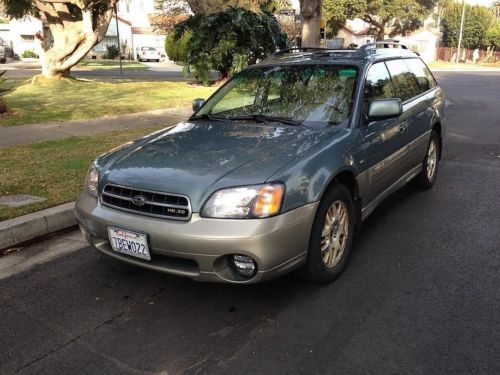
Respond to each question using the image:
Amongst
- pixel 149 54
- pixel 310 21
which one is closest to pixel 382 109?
pixel 310 21

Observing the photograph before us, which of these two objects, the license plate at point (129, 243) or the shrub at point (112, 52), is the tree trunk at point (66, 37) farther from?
the shrub at point (112, 52)

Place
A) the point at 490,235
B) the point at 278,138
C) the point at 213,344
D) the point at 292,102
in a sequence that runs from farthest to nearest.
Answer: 1. the point at 490,235
2. the point at 292,102
3. the point at 278,138
4. the point at 213,344

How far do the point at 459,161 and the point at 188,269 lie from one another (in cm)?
585

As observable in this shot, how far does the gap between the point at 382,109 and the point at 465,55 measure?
6431cm

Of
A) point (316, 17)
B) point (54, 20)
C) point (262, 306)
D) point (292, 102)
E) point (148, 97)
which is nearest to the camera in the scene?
point (262, 306)

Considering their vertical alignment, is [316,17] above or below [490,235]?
above

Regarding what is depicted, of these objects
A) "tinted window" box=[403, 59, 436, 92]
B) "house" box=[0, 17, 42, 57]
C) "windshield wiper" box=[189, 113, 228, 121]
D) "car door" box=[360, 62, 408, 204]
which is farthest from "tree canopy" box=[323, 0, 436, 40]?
"windshield wiper" box=[189, 113, 228, 121]

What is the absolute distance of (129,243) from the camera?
11.2ft

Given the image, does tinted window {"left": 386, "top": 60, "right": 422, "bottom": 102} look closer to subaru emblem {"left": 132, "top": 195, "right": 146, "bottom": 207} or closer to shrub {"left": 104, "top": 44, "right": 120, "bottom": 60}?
subaru emblem {"left": 132, "top": 195, "right": 146, "bottom": 207}

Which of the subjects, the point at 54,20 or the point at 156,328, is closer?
the point at 156,328

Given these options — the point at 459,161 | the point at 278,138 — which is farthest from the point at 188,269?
the point at 459,161

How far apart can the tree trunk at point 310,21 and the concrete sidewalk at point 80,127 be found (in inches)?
128

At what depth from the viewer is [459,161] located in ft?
25.9

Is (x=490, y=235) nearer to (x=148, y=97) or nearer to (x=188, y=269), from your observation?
(x=188, y=269)
